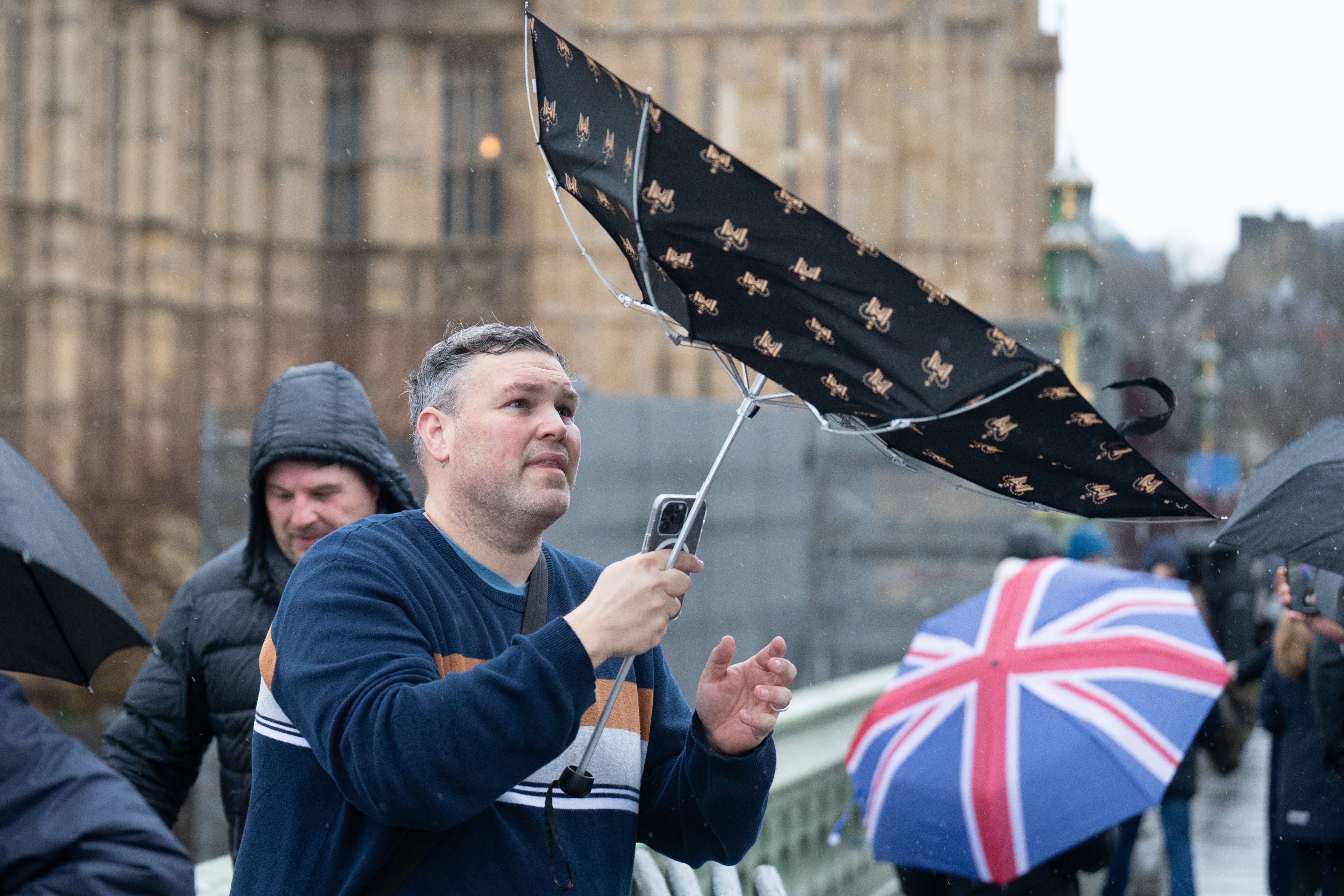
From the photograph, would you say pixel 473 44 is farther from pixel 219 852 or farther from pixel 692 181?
pixel 692 181

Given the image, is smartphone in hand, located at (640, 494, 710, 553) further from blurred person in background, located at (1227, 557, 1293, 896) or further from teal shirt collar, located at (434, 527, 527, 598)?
blurred person in background, located at (1227, 557, 1293, 896)

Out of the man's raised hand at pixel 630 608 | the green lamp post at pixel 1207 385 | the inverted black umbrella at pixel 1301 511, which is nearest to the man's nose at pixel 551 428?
the man's raised hand at pixel 630 608

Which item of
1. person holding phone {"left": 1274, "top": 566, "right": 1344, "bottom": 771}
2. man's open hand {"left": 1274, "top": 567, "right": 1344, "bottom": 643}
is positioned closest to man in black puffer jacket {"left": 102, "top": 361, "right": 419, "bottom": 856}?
man's open hand {"left": 1274, "top": 567, "right": 1344, "bottom": 643}

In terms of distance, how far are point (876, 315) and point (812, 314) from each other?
0.25ft

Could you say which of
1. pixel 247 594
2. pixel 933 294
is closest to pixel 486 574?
pixel 933 294

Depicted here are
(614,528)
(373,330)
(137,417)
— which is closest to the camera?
(614,528)

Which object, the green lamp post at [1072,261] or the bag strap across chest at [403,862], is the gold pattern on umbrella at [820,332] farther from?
the green lamp post at [1072,261]

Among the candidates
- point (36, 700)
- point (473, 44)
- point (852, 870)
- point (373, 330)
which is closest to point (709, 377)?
point (373, 330)

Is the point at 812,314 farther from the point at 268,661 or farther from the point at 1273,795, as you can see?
the point at 1273,795

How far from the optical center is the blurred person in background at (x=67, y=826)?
1.43m

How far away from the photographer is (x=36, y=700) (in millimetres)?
17734

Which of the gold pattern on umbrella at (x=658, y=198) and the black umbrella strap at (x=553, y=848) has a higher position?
the gold pattern on umbrella at (x=658, y=198)

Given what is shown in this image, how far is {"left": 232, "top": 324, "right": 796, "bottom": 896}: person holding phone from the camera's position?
1728 mm

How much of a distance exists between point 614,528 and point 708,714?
7.10 meters
